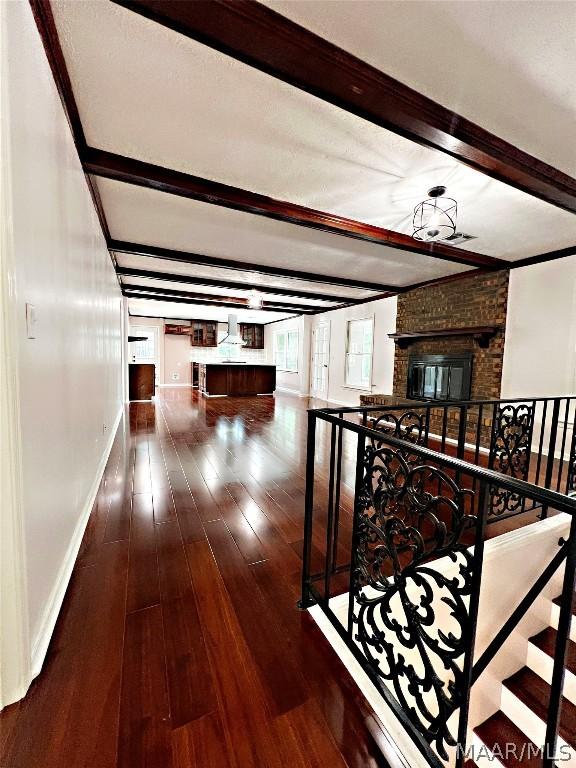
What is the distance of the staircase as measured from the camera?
5.62 ft

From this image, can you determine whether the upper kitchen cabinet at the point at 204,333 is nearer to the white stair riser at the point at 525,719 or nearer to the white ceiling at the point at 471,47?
the white ceiling at the point at 471,47

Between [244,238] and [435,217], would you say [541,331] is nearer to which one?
[435,217]

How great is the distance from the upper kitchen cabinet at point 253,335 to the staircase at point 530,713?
33.1 feet

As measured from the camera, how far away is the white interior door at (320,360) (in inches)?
322

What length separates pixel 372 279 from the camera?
5.29 metres

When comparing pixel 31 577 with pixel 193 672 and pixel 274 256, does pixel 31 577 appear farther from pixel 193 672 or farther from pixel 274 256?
pixel 274 256

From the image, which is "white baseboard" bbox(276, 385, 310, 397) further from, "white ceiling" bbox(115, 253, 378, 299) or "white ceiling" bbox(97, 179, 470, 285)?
"white ceiling" bbox(97, 179, 470, 285)

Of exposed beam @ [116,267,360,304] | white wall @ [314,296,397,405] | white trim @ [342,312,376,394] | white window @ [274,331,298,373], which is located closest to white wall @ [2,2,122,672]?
exposed beam @ [116,267,360,304]

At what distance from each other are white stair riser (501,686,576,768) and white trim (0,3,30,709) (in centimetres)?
252

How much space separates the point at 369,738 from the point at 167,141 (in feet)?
9.66

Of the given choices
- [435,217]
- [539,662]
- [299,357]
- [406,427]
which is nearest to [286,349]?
[299,357]

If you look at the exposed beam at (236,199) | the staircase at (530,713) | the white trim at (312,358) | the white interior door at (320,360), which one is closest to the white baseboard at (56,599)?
the staircase at (530,713)

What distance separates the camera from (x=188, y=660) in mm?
1176

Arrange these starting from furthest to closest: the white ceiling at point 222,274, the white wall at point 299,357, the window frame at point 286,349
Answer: the window frame at point 286,349, the white wall at point 299,357, the white ceiling at point 222,274
